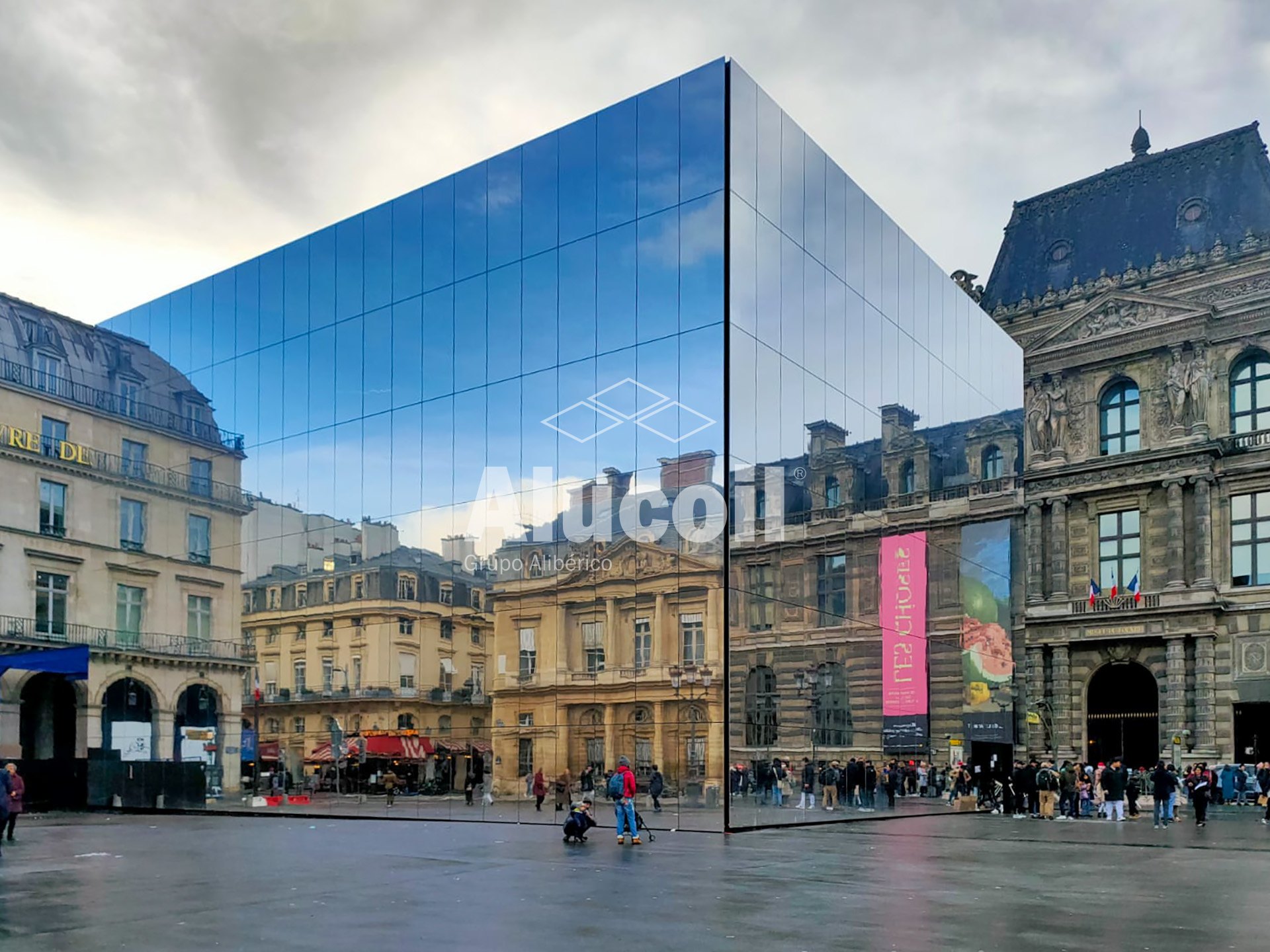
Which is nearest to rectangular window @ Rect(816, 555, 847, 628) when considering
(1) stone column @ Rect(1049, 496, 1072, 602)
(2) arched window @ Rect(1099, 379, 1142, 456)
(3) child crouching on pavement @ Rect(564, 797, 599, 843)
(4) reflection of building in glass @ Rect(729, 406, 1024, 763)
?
(4) reflection of building in glass @ Rect(729, 406, 1024, 763)

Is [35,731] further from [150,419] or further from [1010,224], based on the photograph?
[1010,224]

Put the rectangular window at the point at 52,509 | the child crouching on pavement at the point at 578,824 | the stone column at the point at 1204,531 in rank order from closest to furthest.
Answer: the child crouching on pavement at the point at 578,824
the rectangular window at the point at 52,509
the stone column at the point at 1204,531

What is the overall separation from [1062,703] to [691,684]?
3433 centimetres

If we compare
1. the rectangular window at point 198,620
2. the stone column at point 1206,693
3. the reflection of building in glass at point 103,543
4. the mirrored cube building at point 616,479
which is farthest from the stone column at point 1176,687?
the rectangular window at point 198,620

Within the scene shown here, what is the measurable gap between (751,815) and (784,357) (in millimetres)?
11733

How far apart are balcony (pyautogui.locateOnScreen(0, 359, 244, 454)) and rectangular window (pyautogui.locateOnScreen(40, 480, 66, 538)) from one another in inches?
140

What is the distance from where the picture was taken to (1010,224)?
228 feet

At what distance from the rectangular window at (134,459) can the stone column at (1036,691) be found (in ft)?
133

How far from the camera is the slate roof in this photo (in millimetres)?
59188

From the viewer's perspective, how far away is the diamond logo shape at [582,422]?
33537 millimetres

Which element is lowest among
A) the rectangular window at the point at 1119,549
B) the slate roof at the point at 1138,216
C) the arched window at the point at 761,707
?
the arched window at the point at 761,707

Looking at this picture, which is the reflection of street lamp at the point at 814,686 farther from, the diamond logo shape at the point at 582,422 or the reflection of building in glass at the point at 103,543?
the reflection of building in glass at the point at 103,543

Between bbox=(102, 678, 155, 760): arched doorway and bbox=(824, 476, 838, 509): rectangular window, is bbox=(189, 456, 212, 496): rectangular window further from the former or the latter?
bbox=(824, 476, 838, 509): rectangular window

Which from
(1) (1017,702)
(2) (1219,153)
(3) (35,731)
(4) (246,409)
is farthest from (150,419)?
(2) (1219,153)
